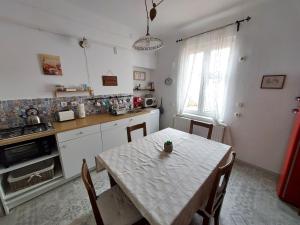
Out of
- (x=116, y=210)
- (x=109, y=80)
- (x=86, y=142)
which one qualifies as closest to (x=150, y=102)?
(x=109, y=80)

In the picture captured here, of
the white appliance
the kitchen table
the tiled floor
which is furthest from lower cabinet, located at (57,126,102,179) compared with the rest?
the kitchen table

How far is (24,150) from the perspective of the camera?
4.99 feet

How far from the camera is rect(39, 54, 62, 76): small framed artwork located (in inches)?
73.2

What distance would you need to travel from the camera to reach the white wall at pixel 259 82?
1.72m

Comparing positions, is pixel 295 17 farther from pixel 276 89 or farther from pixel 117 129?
pixel 117 129

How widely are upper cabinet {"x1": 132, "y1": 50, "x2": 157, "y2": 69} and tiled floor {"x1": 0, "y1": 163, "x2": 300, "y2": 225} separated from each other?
254 cm

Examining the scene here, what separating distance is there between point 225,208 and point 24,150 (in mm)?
2497

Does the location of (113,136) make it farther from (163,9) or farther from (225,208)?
(163,9)

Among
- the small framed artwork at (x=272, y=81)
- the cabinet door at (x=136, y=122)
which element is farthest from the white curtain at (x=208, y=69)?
the cabinet door at (x=136, y=122)

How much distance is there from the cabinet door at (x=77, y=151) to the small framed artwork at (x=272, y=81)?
2.71 m

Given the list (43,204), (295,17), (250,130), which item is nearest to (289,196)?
(250,130)

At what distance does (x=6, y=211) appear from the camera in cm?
141

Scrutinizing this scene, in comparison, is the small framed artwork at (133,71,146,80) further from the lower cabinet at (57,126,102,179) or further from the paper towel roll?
the lower cabinet at (57,126,102,179)

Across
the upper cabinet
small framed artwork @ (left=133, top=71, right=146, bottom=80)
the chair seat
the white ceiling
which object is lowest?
the chair seat
